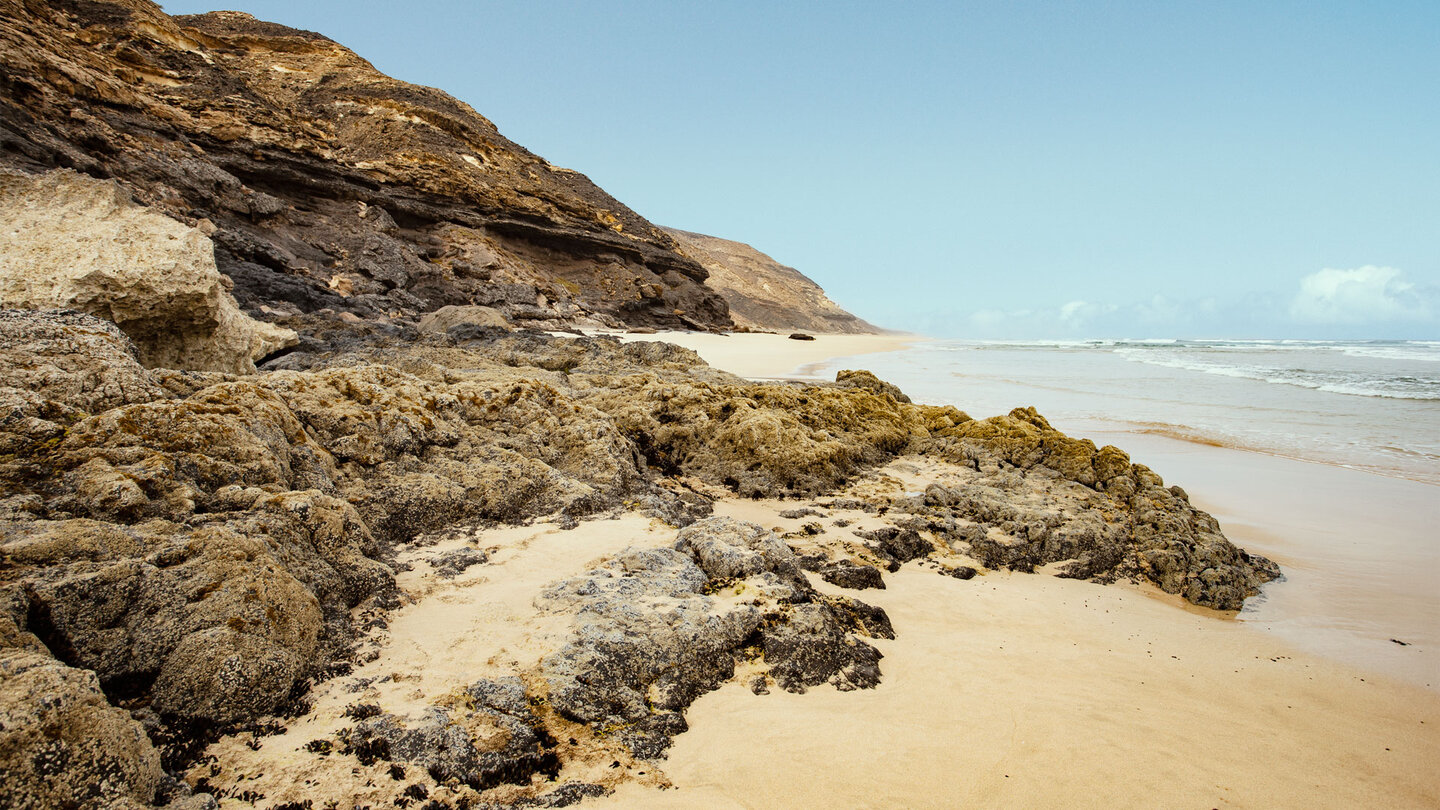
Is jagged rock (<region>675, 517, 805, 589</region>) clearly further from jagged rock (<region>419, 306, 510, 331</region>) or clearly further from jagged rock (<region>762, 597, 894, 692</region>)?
jagged rock (<region>419, 306, 510, 331</region>)

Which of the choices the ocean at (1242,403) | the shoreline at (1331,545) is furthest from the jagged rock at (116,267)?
the ocean at (1242,403)

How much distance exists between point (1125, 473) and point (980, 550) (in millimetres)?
2122

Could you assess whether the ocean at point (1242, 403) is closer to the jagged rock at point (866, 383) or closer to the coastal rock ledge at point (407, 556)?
the jagged rock at point (866, 383)

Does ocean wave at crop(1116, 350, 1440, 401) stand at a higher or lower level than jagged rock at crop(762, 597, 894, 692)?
higher

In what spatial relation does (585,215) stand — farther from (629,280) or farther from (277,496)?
(277,496)

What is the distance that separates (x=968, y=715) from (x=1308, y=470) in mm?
7820

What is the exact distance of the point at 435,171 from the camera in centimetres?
→ 2419

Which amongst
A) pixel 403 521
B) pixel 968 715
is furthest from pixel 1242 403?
pixel 403 521

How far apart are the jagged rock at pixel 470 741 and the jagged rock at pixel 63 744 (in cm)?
54

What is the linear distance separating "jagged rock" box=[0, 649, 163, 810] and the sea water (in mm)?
5267

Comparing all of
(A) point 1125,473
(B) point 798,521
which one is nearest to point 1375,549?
(A) point 1125,473

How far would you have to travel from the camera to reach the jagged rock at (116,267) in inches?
212

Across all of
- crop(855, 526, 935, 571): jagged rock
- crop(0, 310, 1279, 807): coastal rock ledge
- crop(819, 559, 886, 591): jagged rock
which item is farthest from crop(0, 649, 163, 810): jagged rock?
crop(855, 526, 935, 571): jagged rock

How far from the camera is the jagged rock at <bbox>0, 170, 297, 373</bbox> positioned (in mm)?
5375
